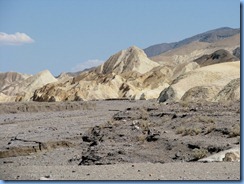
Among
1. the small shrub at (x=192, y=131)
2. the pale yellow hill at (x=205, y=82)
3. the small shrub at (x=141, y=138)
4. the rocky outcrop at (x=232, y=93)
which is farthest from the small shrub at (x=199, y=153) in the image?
the pale yellow hill at (x=205, y=82)

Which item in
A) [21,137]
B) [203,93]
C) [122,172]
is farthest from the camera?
[203,93]

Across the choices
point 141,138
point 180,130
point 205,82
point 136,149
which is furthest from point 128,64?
point 136,149

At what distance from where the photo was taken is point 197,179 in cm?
479

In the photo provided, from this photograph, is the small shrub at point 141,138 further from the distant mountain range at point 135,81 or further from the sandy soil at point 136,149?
the distant mountain range at point 135,81

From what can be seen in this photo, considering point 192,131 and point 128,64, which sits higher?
point 192,131

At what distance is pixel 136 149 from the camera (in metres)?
9.03

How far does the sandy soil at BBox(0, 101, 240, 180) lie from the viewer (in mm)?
5105

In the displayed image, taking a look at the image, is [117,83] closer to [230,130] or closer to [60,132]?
[60,132]

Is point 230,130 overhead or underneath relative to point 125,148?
overhead

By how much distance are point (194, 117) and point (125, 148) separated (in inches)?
53.4

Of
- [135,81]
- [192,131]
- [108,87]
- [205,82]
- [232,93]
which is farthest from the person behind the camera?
[135,81]

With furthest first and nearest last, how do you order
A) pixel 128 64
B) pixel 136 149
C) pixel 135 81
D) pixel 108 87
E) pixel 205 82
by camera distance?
pixel 128 64 → pixel 135 81 → pixel 108 87 → pixel 205 82 → pixel 136 149

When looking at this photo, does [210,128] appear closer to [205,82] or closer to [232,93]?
[232,93]

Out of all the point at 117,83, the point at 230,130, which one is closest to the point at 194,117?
the point at 230,130
